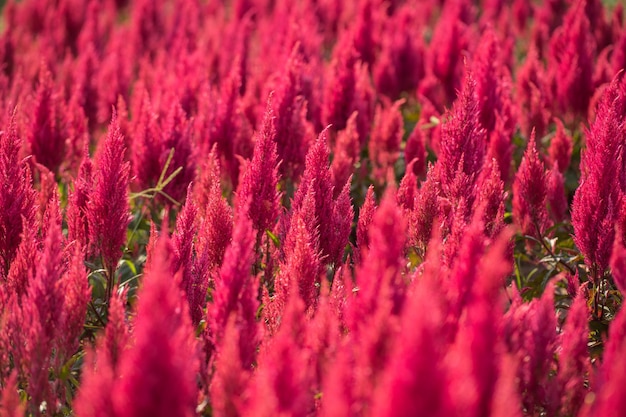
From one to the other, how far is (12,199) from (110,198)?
346mm

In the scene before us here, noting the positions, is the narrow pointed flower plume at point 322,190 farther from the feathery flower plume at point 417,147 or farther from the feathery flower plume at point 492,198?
the feathery flower plume at point 417,147

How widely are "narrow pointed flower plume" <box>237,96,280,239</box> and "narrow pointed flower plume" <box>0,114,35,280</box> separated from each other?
75 cm

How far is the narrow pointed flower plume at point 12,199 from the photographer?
2949 mm

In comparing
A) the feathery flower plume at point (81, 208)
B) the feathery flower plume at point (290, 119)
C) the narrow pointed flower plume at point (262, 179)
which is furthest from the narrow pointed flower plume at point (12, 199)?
the feathery flower plume at point (290, 119)

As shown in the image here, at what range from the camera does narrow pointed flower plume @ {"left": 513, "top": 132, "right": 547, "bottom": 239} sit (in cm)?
345

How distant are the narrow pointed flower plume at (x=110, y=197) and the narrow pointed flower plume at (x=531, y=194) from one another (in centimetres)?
154

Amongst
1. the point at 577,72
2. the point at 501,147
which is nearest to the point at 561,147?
the point at 501,147

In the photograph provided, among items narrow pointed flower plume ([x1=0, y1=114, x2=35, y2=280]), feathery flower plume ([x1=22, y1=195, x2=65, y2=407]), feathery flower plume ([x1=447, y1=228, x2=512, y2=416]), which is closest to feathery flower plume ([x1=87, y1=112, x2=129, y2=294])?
narrow pointed flower plume ([x1=0, y1=114, x2=35, y2=280])

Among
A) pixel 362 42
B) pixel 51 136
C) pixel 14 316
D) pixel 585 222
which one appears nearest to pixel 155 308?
pixel 14 316

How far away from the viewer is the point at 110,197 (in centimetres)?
292

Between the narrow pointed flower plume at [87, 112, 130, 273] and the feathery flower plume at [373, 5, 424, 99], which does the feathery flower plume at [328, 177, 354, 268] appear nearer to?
the narrow pointed flower plume at [87, 112, 130, 273]

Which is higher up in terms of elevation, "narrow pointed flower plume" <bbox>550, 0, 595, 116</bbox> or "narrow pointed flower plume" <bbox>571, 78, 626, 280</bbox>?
"narrow pointed flower plume" <bbox>571, 78, 626, 280</bbox>

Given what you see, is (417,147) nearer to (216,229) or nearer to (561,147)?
(561,147)

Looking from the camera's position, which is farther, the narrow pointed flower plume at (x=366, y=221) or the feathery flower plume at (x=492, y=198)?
the feathery flower plume at (x=492, y=198)
